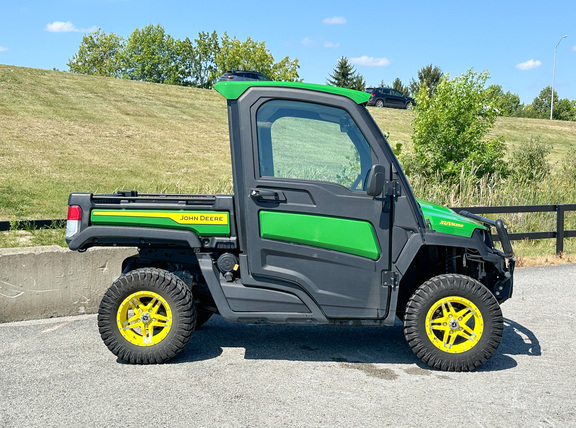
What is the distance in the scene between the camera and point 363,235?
16.2ft

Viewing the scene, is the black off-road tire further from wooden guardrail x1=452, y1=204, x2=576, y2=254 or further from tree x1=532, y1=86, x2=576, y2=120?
tree x1=532, y1=86, x2=576, y2=120

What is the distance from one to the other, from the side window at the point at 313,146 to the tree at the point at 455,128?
37.7 feet

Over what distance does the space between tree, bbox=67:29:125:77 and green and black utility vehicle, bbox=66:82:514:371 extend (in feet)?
293

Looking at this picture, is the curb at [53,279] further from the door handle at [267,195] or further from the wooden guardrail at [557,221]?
the wooden guardrail at [557,221]

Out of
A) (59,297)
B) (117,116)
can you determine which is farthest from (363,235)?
(117,116)

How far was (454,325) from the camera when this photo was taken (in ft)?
16.4

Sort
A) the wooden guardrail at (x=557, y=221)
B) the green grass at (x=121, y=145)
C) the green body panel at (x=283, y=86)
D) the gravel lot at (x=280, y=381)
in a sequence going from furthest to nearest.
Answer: the green grass at (x=121, y=145) < the wooden guardrail at (x=557, y=221) < the green body panel at (x=283, y=86) < the gravel lot at (x=280, y=381)

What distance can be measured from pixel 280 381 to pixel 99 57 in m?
95.1

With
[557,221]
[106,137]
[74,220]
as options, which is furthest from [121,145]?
[74,220]

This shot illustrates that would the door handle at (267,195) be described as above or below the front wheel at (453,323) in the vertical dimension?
above

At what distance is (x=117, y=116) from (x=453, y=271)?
91.3ft

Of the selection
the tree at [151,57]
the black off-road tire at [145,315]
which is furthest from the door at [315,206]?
the tree at [151,57]

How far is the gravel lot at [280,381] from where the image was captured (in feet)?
13.4

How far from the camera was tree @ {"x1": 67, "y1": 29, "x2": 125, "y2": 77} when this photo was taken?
8981 centimetres
